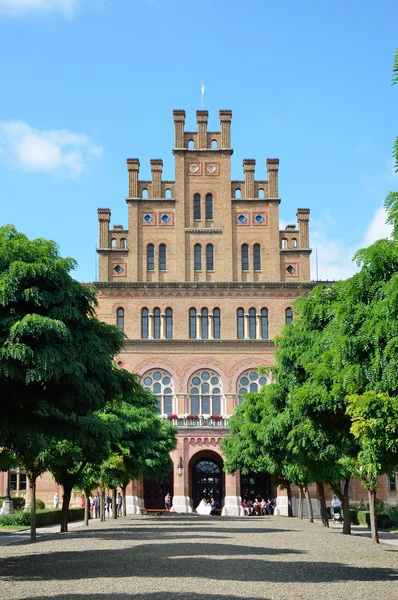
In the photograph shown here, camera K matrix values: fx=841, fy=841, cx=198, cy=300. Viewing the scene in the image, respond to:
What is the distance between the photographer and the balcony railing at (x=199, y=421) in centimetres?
6350

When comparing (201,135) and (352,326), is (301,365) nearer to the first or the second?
(352,326)

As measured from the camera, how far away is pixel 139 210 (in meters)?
66.0

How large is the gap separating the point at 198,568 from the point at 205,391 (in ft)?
150

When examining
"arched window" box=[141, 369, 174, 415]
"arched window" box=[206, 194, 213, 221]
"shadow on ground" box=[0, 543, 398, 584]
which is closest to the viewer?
→ "shadow on ground" box=[0, 543, 398, 584]

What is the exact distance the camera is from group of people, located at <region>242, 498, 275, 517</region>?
203ft

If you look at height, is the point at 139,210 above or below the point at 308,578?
above

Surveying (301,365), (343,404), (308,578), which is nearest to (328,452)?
(301,365)

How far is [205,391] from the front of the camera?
64.9 metres

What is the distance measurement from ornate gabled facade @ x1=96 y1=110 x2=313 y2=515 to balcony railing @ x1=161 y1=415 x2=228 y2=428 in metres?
0.08

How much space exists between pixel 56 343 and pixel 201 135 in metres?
51.5

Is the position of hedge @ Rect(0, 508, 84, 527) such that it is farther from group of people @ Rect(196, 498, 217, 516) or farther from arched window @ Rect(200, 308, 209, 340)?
arched window @ Rect(200, 308, 209, 340)

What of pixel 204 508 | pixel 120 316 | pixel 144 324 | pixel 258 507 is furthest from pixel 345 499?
pixel 120 316

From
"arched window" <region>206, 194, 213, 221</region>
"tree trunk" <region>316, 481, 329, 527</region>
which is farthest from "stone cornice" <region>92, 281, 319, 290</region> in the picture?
"tree trunk" <region>316, 481, 329, 527</region>

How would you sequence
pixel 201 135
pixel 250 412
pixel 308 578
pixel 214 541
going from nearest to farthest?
pixel 308 578, pixel 214 541, pixel 250 412, pixel 201 135
